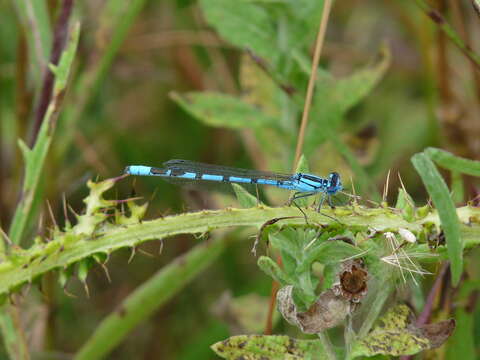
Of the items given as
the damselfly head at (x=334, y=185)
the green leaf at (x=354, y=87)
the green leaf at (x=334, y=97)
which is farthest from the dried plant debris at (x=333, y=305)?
the green leaf at (x=354, y=87)

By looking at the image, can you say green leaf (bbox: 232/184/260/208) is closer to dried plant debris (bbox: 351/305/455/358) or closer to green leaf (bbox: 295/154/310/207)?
green leaf (bbox: 295/154/310/207)

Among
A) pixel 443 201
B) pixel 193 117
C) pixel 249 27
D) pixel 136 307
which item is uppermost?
pixel 249 27

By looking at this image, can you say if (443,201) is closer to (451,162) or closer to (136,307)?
(451,162)

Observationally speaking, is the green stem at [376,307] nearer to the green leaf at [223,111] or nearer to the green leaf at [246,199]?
the green leaf at [246,199]

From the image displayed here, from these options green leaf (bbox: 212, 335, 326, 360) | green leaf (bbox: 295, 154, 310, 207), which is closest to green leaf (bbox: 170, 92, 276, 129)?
green leaf (bbox: 295, 154, 310, 207)

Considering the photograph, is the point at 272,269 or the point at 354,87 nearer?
the point at 272,269

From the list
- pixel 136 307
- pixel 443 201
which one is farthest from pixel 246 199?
pixel 136 307

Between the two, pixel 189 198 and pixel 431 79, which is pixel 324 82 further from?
pixel 431 79
